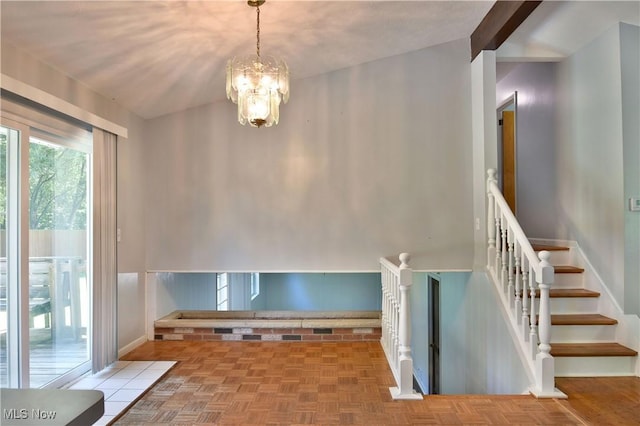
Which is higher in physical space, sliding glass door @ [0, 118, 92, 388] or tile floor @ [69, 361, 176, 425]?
sliding glass door @ [0, 118, 92, 388]

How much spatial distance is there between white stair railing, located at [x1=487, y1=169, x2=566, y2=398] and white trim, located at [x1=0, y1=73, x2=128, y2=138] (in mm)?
3636

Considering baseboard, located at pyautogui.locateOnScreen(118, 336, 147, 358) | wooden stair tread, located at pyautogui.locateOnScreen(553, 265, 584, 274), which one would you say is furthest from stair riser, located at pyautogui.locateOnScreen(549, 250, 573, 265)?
baseboard, located at pyautogui.locateOnScreen(118, 336, 147, 358)

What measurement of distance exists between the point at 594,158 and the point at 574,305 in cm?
144

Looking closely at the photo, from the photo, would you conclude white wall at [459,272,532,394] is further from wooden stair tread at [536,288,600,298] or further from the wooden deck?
the wooden deck

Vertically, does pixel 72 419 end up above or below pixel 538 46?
below

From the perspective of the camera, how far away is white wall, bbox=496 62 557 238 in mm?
4328

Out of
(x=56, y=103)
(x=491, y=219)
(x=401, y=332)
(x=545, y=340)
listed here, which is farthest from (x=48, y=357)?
(x=491, y=219)

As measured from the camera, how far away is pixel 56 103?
8.89ft

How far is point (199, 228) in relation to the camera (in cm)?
423

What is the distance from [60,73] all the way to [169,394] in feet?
8.50

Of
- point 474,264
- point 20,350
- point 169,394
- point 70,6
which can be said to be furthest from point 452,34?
point 20,350

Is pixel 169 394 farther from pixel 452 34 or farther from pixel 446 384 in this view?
pixel 452 34

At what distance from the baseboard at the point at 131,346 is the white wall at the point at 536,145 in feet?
15.7

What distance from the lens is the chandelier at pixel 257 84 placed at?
2395 mm
